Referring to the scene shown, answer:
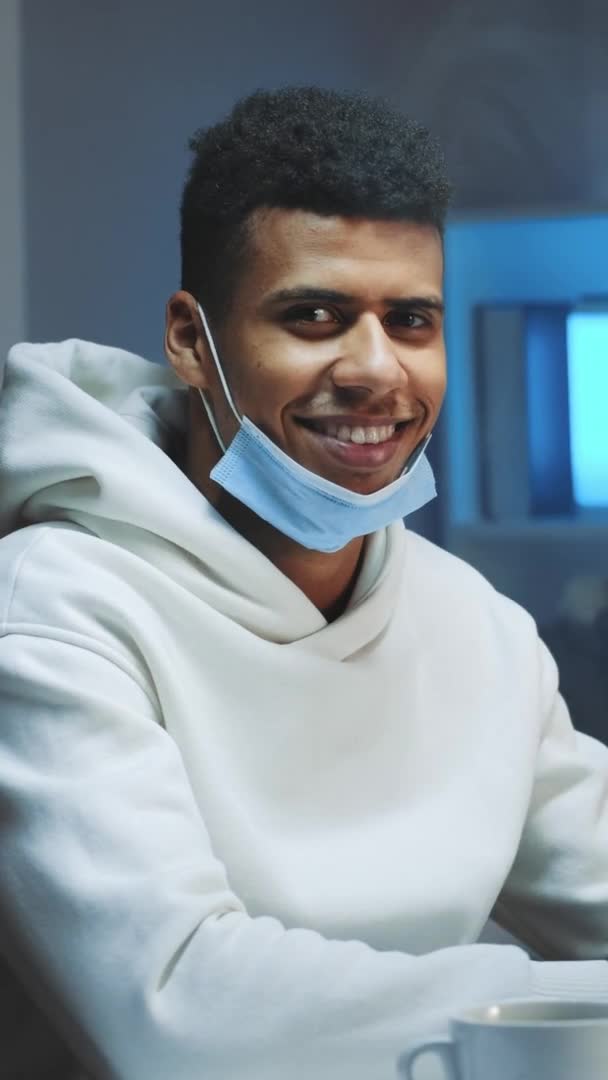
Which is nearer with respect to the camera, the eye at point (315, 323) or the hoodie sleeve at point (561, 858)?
the eye at point (315, 323)

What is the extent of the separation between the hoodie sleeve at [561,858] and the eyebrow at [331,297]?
0.38 m

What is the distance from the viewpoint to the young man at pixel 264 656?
1011 millimetres

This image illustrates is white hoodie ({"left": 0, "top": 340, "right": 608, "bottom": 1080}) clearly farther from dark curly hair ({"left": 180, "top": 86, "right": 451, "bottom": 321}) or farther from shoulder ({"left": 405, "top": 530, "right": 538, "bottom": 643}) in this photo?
dark curly hair ({"left": 180, "top": 86, "right": 451, "bottom": 321})

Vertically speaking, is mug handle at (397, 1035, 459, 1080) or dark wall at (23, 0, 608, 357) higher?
dark wall at (23, 0, 608, 357)

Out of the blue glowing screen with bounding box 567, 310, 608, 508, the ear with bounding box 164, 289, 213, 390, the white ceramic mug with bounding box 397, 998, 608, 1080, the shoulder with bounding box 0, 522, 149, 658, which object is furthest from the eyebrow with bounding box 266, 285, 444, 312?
the blue glowing screen with bounding box 567, 310, 608, 508

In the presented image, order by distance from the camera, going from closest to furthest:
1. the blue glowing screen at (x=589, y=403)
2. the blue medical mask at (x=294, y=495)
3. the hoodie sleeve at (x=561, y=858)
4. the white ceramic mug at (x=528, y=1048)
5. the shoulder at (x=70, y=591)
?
the white ceramic mug at (x=528, y=1048)
the shoulder at (x=70, y=591)
the blue medical mask at (x=294, y=495)
the hoodie sleeve at (x=561, y=858)
the blue glowing screen at (x=589, y=403)

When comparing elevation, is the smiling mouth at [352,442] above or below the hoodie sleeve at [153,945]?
above

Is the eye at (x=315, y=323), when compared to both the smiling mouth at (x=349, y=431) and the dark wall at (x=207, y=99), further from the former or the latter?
the dark wall at (x=207, y=99)

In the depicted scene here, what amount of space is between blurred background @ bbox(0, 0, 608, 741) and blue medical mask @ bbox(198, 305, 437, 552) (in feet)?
3.90

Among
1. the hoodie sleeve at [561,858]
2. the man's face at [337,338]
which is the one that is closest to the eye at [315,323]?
the man's face at [337,338]

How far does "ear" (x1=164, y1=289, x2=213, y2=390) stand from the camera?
51.3 inches

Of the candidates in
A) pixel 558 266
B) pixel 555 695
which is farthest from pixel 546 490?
pixel 555 695

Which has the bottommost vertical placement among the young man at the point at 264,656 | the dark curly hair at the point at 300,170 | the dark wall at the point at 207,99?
the young man at the point at 264,656

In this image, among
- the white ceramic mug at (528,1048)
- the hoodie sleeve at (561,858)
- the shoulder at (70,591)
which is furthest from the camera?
the hoodie sleeve at (561,858)
